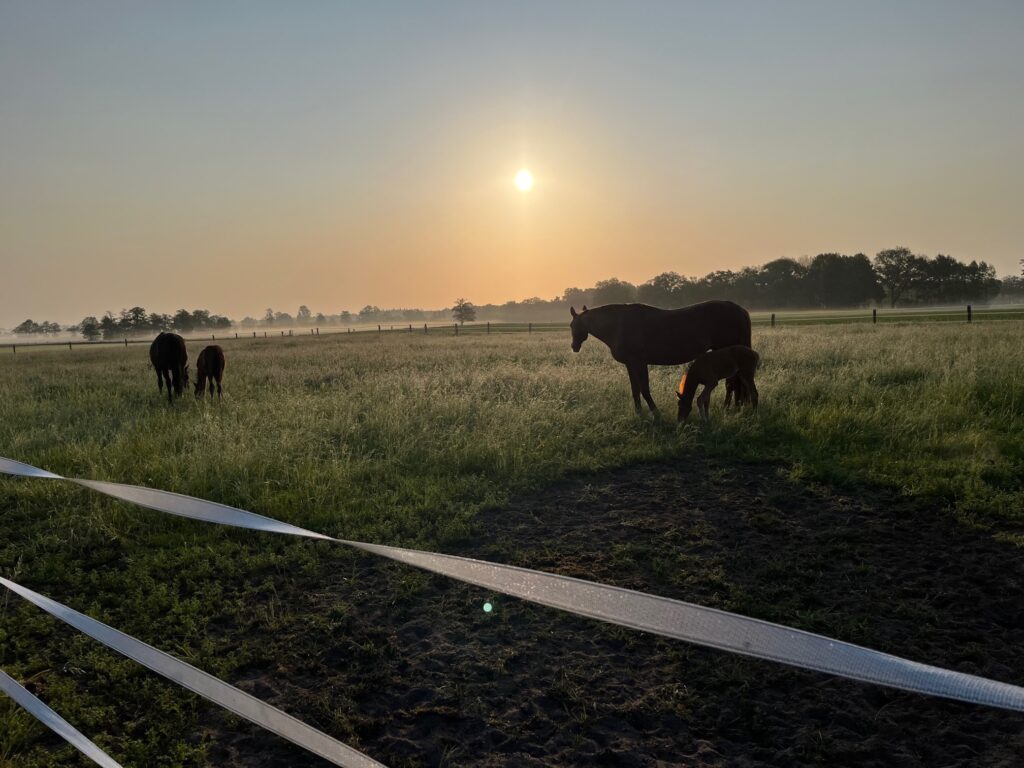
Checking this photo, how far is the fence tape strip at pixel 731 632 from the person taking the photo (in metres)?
1.24

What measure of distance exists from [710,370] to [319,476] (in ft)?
18.9

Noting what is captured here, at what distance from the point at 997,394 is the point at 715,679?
956 cm

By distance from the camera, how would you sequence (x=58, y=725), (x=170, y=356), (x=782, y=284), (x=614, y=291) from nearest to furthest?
1. (x=58, y=725)
2. (x=170, y=356)
3. (x=782, y=284)
4. (x=614, y=291)

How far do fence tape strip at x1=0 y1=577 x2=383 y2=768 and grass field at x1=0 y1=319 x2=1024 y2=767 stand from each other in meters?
0.78

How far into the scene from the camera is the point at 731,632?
4.85 feet

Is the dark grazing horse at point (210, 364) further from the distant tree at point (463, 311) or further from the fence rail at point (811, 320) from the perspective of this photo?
the distant tree at point (463, 311)

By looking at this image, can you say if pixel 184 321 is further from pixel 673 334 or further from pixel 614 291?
pixel 673 334

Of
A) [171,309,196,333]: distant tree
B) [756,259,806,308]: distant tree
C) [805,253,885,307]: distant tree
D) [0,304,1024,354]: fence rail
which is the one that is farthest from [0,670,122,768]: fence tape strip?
[171,309,196,333]: distant tree

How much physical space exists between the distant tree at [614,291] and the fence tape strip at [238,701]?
128m

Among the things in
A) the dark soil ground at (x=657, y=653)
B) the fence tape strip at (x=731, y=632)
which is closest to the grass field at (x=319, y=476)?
the dark soil ground at (x=657, y=653)

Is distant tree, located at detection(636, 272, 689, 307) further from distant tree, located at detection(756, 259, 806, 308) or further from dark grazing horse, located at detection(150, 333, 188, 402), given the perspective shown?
dark grazing horse, located at detection(150, 333, 188, 402)

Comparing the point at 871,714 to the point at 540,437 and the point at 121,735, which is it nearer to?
the point at 121,735

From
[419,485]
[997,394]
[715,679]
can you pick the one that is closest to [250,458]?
[419,485]

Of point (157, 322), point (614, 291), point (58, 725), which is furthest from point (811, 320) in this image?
point (157, 322)
